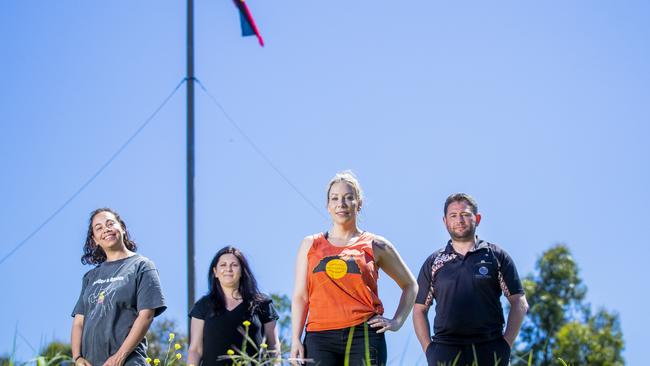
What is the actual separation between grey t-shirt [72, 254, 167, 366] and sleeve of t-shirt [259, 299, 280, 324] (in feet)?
2.11

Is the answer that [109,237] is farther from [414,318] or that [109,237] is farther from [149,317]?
[414,318]

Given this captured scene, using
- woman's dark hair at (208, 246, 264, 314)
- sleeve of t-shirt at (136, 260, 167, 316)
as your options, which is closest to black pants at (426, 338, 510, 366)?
woman's dark hair at (208, 246, 264, 314)

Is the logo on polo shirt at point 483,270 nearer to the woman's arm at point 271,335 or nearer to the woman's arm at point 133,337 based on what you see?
the woman's arm at point 271,335

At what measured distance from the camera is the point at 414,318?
17.9 ft

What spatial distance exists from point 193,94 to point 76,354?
25.3ft

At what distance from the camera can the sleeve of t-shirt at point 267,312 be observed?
566 centimetres

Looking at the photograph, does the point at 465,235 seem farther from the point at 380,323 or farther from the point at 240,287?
the point at 240,287

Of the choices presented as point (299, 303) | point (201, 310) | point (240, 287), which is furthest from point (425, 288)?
point (201, 310)

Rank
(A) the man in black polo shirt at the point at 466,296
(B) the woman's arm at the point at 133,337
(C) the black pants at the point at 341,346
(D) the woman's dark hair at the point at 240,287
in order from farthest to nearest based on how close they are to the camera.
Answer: (D) the woman's dark hair at the point at 240,287
(A) the man in black polo shirt at the point at 466,296
(B) the woman's arm at the point at 133,337
(C) the black pants at the point at 341,346

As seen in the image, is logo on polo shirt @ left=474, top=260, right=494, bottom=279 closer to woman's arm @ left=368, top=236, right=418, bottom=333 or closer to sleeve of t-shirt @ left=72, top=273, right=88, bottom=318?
woman's arm @ left=368, top=236, right=418, bottom=333

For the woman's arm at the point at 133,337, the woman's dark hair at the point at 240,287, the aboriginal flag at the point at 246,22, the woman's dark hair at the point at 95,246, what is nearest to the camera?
the woman's arm at the point at 133,337

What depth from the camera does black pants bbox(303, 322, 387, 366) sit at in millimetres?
4918

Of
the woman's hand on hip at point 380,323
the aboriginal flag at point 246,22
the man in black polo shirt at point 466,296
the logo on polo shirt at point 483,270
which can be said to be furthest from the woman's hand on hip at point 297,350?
the aboriginal flag at point 246,22

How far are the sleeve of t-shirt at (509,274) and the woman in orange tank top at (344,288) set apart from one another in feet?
1.57
